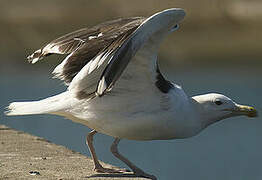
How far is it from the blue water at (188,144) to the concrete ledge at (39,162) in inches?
122

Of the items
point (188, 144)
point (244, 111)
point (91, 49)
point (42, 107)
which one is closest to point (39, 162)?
point (42, 107)

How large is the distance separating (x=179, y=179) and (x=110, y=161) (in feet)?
3.39

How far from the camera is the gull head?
5.44 meters

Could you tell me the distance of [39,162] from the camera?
555 centimetres

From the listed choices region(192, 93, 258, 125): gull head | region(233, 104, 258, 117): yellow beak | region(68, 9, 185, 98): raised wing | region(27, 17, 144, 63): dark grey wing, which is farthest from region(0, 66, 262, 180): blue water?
region(68, 9, 185, 98): raised wing

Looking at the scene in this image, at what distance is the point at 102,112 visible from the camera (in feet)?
16.7

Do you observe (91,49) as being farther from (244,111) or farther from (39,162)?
(244,111)

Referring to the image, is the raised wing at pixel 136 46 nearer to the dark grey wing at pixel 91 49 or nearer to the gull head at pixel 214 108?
the dark grey wing at pixel 91 49

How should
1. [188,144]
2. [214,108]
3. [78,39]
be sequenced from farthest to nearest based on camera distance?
[188,144] → [214,108] → [78,39]

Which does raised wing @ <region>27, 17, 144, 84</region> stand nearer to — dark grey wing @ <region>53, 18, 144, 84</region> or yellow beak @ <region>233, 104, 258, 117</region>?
dark grey wing @ <region>53, 18, 144, 84</region>

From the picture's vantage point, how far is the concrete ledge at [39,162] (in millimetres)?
5096

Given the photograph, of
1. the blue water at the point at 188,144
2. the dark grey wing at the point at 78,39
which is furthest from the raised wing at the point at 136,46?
the blue water at the point at 188,144

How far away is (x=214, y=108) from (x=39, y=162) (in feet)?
4.20

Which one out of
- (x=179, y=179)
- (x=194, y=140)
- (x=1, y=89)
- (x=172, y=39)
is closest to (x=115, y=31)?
(x=179, y=179)
